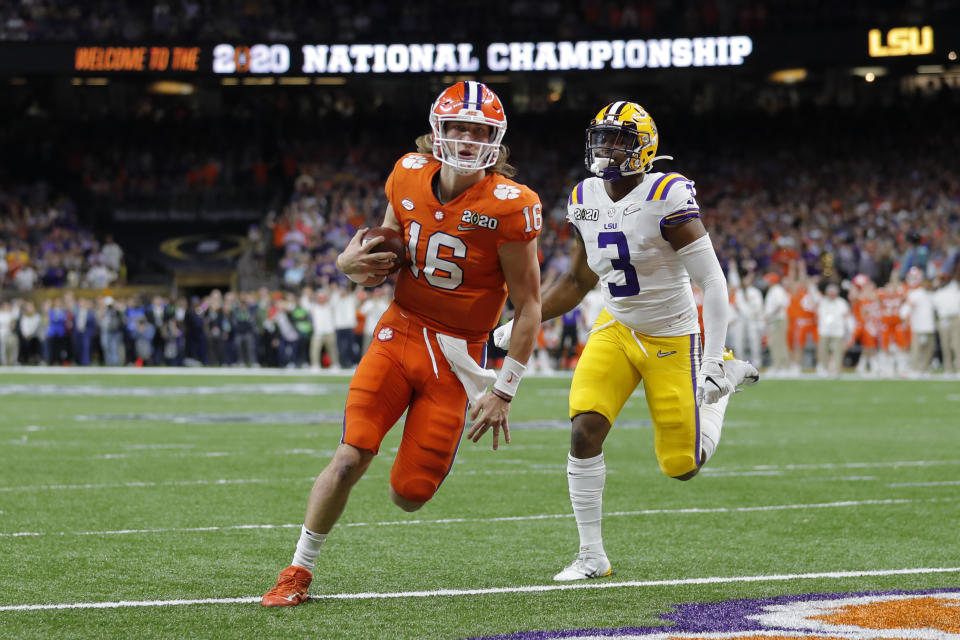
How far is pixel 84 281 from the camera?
1112 inches

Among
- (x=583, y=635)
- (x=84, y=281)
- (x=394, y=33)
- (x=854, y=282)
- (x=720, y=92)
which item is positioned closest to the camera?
(x=583, y=635)

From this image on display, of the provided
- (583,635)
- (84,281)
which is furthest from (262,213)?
(583,635)

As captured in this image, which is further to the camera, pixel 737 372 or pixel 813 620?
pixel 737 372

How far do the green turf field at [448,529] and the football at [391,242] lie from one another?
1240mm

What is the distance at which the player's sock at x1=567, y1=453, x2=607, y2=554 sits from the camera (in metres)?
5.34

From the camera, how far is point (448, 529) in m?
6.48

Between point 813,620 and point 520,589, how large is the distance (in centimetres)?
119

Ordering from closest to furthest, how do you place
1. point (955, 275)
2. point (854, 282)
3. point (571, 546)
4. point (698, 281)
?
point (698, 281) → point (571, 546) → point (955, 275) → point (854, 282)

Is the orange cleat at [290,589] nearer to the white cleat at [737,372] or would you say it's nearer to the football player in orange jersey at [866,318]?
the white cleat at [737,372]

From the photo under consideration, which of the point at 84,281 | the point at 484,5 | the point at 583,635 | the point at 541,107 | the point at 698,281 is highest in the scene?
the point at 484,5

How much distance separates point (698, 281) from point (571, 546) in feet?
4.68

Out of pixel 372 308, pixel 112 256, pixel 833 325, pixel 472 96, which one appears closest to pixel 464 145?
pixel 472 96

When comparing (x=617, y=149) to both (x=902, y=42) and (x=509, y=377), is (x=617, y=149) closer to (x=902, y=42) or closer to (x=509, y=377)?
(x=509, y=377)

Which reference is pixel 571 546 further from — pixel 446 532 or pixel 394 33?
pixel 394 33
